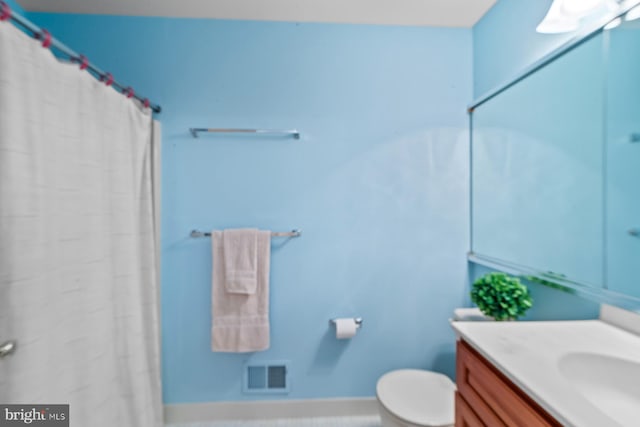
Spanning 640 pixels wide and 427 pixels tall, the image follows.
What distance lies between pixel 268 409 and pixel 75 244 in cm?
131

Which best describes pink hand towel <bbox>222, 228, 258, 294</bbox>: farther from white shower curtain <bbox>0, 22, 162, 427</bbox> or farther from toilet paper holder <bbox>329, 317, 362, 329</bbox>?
toilet paper holder <bbox>329, 317, 362, 329</bbox>

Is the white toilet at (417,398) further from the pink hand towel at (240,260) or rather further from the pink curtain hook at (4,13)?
the pink curtain hook at (4,13)

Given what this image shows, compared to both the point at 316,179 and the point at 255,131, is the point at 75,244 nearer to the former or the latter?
the point at 255,131

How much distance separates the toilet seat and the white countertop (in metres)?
0.47

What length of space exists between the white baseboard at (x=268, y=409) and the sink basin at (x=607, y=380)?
1.09 meters

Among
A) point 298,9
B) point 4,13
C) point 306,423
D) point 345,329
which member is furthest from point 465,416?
point 298,9

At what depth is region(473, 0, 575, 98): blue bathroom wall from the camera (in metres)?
1.08

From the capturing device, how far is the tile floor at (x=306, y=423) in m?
1.41

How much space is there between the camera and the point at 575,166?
892 millimetres

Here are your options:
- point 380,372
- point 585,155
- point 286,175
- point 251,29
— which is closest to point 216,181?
point 286,175

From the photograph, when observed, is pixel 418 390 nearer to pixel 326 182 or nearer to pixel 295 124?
pixel 326 182

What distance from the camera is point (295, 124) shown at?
4.77 ft

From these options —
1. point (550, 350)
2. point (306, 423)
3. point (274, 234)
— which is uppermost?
point (274, 234)

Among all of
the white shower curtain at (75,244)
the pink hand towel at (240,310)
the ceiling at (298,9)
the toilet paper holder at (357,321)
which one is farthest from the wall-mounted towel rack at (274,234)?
the ceiling at (298,9)
